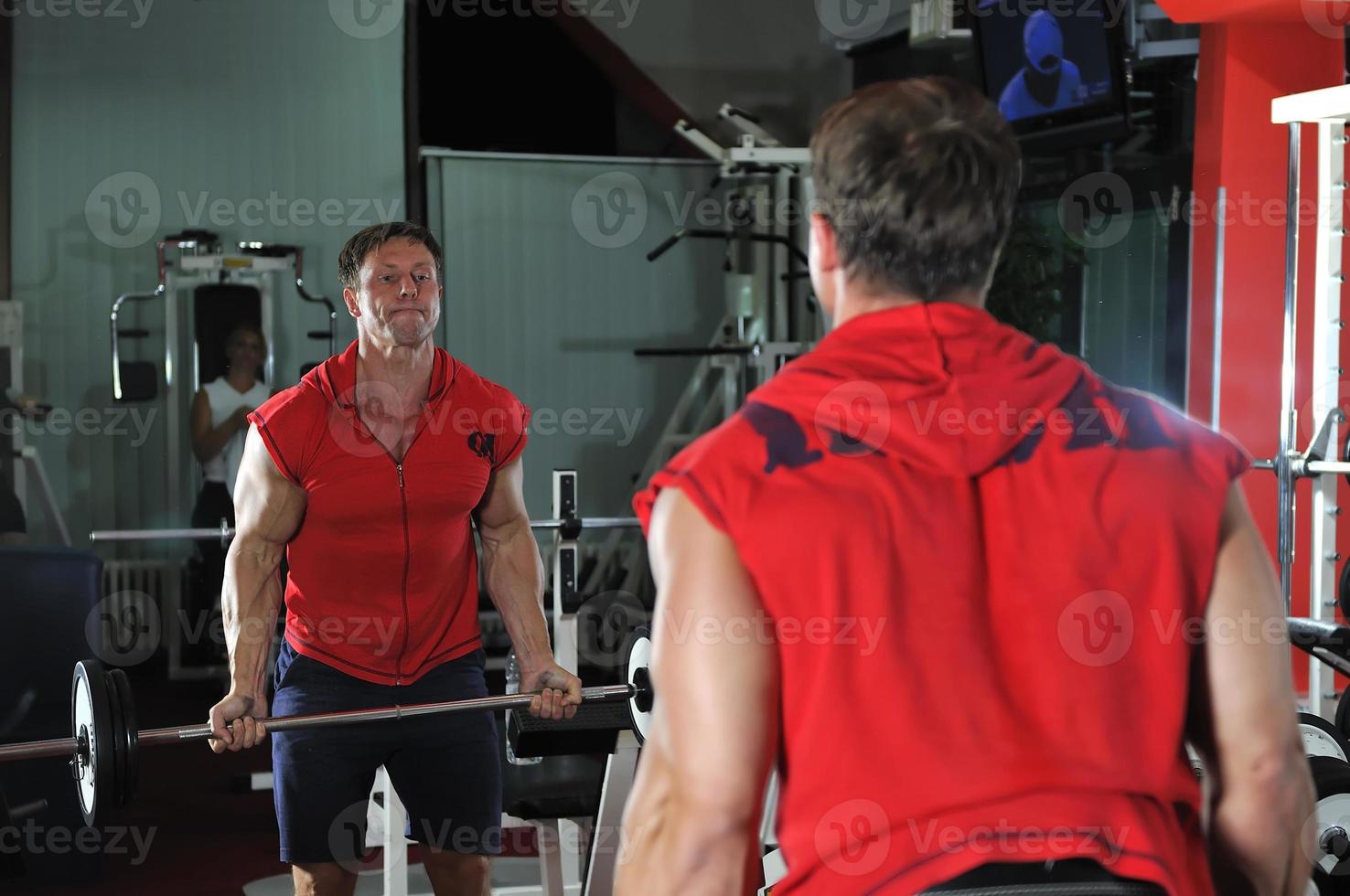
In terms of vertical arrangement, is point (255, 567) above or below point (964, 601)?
below

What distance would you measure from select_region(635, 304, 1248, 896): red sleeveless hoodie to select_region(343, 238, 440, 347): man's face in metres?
1.44

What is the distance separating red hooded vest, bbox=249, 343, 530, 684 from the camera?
7.32ft

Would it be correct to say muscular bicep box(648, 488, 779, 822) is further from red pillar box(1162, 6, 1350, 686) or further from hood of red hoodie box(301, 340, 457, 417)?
red pillar box(1162, 6, 1350, 686)

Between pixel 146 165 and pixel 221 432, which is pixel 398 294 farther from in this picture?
pixel 146 165

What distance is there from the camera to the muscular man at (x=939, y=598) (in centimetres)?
89

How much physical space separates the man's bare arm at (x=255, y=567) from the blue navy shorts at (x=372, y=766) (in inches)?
3.4

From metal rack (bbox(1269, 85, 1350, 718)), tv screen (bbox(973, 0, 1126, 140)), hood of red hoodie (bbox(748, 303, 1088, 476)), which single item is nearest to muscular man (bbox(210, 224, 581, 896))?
hood of red hoodie (bbox(748, 303, 1088, 476))

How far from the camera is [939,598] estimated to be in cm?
90

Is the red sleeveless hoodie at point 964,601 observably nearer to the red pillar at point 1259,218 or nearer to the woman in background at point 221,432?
the red pillar at point 1259,218

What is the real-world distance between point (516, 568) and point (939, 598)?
5.40ft

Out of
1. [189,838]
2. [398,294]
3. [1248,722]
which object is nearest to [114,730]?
[398,294]

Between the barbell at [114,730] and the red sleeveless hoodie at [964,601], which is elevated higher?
the red sleeveless hoodie at [964,601]

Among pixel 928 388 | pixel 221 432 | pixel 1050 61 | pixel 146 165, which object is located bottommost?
pixel 221 432

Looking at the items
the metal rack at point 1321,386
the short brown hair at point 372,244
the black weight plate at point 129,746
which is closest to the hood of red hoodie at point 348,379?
the short brown hair at point 372,244
